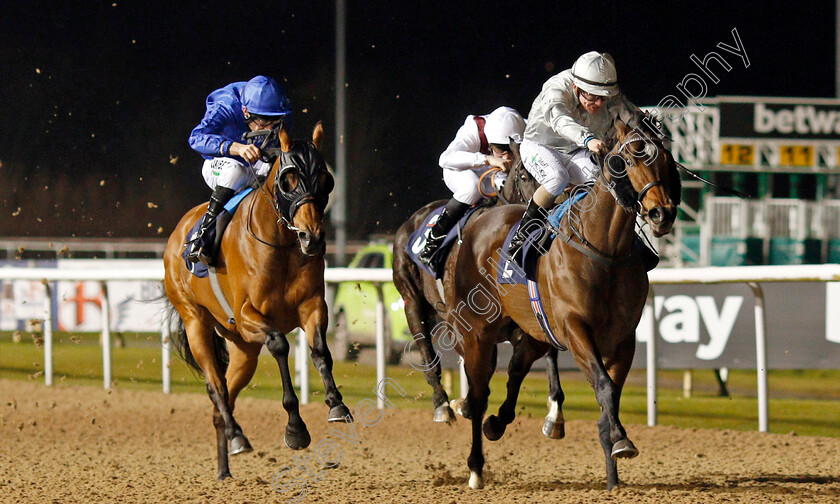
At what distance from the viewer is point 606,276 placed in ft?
14.3

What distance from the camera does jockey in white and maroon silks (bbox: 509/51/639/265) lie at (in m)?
4.57

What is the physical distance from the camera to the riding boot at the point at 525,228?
15.8ft

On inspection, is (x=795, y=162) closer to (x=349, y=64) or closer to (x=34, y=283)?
(x=349, y=64)

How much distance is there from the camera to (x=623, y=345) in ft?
14.7

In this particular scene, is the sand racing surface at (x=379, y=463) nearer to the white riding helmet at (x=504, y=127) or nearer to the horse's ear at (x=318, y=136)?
the horse's ear at (x=318, y=136)

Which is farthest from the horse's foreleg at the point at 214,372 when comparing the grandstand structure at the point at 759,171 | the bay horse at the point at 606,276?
the grandstand structure at the point at 759,171

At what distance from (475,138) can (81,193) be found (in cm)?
1157

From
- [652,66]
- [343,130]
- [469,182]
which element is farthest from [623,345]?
[652,66]

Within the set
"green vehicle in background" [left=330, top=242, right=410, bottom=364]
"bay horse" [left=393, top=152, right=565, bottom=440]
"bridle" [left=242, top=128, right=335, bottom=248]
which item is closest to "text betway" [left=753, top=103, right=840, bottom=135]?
"green vehicle in background" [left=330, top=242, right=410, bottom=364]

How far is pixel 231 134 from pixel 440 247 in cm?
130

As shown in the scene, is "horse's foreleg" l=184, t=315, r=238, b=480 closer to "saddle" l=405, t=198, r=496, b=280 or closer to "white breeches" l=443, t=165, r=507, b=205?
"saddle" l=405, t=198, r=496, b=280

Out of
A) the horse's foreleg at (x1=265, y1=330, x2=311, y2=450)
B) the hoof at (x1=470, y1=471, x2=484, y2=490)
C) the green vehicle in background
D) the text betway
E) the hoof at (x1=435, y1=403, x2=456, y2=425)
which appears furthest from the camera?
the text betway

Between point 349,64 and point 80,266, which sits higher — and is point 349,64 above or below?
above

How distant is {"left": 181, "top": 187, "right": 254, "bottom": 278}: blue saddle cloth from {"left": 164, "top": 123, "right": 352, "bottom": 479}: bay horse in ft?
0.17
